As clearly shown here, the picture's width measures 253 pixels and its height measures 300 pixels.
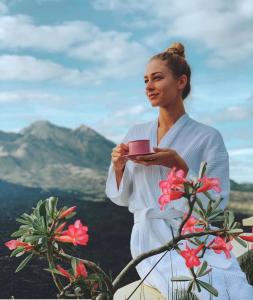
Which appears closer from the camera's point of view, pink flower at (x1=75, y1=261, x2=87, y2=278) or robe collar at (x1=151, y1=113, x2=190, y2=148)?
pink flower at (x1=75, y1=261, x2=87, y2=278)

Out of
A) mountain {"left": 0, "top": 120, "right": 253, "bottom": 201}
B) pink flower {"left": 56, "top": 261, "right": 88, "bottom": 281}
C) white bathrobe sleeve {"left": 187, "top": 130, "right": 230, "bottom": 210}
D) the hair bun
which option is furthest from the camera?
mountain {"left": 0, "top": 120, "right": 253, "bottom": 201}

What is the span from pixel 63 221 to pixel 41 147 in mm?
17344

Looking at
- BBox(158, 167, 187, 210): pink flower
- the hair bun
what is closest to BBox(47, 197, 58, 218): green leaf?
BBox(158, 167, 187, 210): pink flower

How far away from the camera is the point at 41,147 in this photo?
18.7 meters

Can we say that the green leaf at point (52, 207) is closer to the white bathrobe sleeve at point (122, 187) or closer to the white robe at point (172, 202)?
the white robe at point (172, 202)

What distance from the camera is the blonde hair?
277 cm

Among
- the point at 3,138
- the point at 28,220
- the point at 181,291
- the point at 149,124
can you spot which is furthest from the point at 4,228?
the point at 3,138

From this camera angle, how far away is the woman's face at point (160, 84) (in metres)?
2.71

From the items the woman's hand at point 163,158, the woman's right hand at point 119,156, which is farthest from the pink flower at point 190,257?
the woman's right hand at point 119,156

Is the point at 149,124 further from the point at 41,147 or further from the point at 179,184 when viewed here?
the point at 41,147

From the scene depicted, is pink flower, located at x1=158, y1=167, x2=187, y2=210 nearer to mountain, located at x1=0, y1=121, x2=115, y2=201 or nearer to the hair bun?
the hair bun

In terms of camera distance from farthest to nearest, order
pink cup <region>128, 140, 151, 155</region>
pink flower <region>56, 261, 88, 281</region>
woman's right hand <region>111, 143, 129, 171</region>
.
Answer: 1. woman's right hand <region>111, 143, 129, 171</region>
2. pink cup <region>128, 140, 151, 155</region>
3. pink flower <region>56, 261, 88, 281</region>

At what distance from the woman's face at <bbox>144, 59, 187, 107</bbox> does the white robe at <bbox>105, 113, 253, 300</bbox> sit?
0.51 ft

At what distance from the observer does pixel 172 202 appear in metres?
2.60
